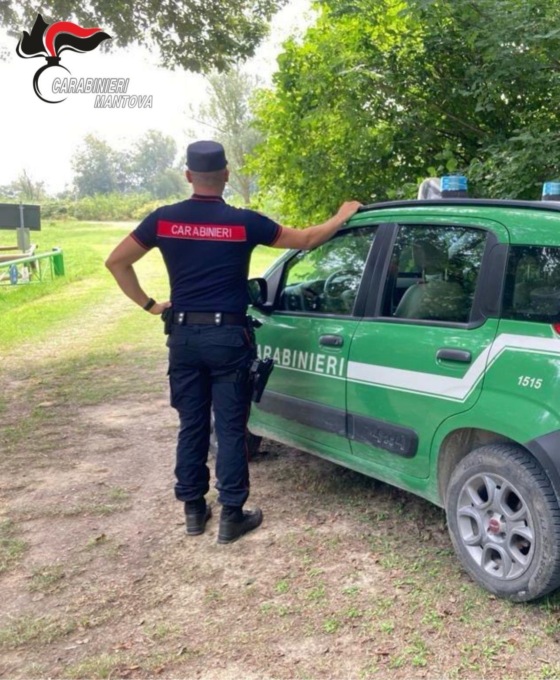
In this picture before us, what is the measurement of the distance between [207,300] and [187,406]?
57 centimetres

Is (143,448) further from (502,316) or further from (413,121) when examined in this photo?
(413,121)

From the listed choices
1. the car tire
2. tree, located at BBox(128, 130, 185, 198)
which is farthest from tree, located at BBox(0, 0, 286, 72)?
tree, located at BBox(128, 130, 185, 198)

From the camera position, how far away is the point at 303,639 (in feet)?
8.89

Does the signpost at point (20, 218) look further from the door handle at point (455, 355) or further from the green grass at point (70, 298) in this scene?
the door handle at point (455, 355)

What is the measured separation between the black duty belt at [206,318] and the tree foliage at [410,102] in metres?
2.75

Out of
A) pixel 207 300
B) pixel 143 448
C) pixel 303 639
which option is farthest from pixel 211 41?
pixel 303 639

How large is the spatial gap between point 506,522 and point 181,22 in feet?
29.7

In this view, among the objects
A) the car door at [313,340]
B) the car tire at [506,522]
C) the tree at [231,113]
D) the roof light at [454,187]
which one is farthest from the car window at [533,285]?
the tree at [231,113]

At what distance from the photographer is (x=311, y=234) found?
3.60m

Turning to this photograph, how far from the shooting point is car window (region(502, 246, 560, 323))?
275cm

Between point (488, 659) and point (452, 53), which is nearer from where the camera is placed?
point (488, 659)

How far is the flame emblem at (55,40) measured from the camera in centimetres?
1001

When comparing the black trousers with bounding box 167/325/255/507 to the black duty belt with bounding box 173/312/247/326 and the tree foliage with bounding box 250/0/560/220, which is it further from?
the tree foliage with bounding box 250/0/560/220

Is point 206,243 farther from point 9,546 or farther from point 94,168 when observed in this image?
point 94,168
